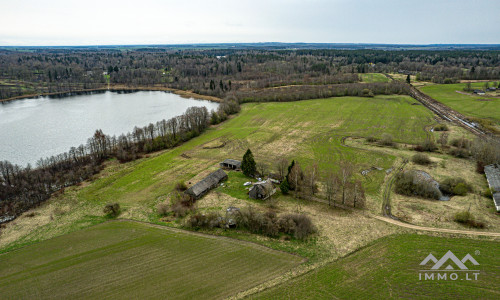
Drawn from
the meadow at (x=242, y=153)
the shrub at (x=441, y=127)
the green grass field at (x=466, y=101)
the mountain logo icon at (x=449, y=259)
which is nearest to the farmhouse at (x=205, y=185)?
the meadow at (x=242, y=153)

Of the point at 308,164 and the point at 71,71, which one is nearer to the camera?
the point at 308,164

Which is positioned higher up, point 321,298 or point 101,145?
point 101,145

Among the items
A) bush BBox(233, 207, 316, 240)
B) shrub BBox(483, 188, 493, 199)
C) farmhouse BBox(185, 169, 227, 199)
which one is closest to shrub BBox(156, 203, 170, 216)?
farmhouse BBox(185, 169, 227, 199)

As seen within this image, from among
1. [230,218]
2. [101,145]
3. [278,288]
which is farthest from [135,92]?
[278,288]

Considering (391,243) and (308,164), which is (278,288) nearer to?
(391,243)

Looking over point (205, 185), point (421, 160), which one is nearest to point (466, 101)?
point (421, 160)

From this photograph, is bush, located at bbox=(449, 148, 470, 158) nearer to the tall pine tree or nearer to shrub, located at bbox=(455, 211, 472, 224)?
shrub, located at bbox=(455, 211, 472, 224)
